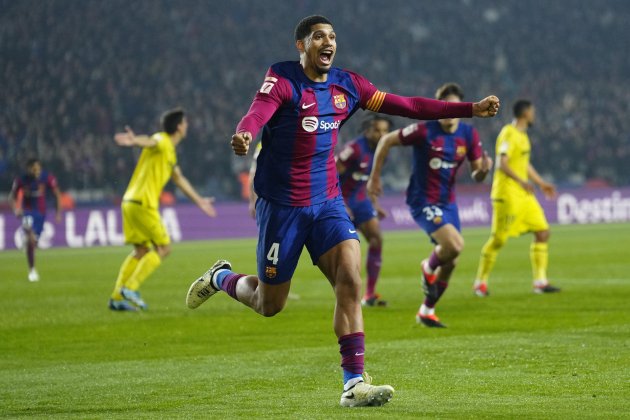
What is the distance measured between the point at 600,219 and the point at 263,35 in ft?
44.2

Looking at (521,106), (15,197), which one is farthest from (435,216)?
(15,197)

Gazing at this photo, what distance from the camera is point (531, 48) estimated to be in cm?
4347

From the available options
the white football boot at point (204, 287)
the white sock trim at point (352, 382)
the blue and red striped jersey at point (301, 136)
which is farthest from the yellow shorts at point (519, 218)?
the white sock trim at point (352, 382)

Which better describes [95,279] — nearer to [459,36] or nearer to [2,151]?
[2,151]

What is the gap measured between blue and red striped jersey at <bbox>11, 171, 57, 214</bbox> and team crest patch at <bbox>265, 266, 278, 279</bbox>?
13761mm

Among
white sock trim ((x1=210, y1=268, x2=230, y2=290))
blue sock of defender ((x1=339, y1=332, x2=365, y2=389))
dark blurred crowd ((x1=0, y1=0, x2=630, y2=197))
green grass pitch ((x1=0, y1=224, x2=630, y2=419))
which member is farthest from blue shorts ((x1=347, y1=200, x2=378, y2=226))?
dark blurred crowd ((x1=0, y1=0, x2=630, y2=197))

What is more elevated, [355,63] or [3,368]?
[355,63]

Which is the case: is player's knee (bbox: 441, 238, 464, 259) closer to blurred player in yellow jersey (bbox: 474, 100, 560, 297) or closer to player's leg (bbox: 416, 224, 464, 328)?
player's leg (bbox: 416, 224, 464, 328)

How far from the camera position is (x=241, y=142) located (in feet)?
17.3

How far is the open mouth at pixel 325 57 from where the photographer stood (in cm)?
608

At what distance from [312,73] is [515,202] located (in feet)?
27.6

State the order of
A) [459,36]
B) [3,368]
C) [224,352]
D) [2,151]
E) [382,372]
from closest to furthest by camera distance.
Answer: [382,372] < [3,368] < [224,352] < [2,151] < [459,36]

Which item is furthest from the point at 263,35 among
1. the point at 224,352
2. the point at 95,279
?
the point at 224,352

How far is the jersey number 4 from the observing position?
6215mm
